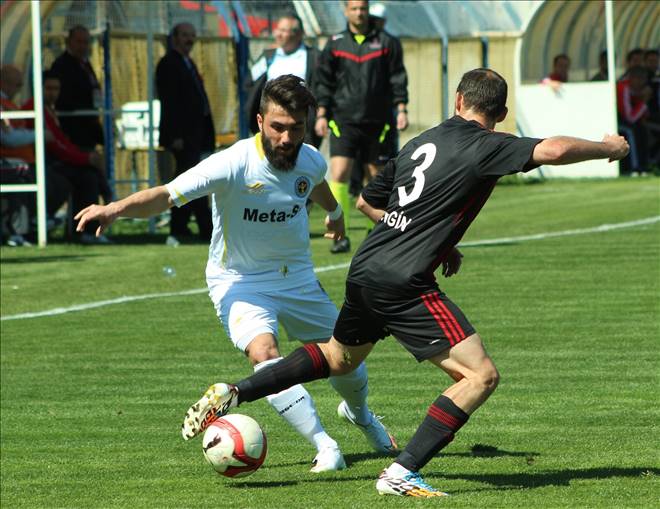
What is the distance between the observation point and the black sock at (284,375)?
265 inches

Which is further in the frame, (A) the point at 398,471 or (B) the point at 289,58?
(B) the point at 289,58

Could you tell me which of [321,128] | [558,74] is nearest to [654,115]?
[558,74]

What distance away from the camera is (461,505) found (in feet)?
20.1

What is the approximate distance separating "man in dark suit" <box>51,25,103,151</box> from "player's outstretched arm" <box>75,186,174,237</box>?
12032mm

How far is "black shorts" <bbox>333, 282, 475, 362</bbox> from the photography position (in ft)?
20.7

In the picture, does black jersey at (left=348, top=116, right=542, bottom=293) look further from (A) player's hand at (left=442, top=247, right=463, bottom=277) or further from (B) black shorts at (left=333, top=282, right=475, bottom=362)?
(A) player's hand at (left=442, top=247, right=463, bottom=277)

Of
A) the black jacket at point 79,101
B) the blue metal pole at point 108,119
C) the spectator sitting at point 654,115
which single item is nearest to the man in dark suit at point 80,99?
the black jacket at point 79,101

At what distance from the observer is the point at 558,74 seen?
88.2 feet

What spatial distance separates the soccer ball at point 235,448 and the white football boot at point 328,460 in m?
0.33

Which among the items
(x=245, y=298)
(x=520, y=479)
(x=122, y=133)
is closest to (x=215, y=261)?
(x=245, y=298)

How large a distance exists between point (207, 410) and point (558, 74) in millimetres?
21220

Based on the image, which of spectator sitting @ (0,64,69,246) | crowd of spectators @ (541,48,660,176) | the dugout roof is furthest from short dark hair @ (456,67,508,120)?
the dugout roof

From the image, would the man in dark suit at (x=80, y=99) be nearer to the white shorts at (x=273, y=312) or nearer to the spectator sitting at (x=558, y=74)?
the spectator sitting at (x=558, y=74)

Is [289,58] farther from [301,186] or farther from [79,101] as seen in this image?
[301,186]
